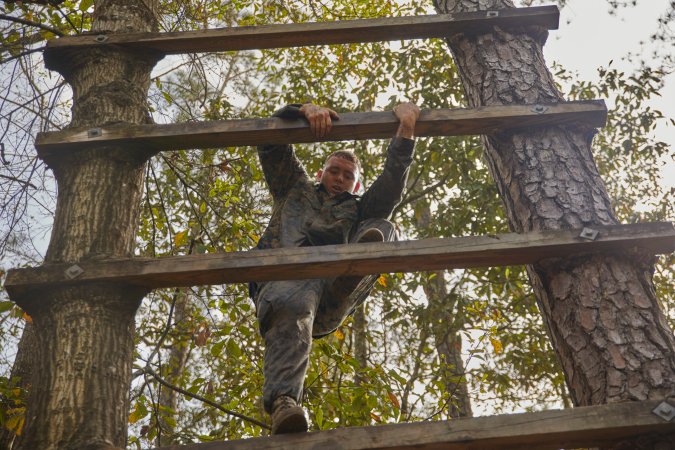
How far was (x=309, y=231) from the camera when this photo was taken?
3.43 meters

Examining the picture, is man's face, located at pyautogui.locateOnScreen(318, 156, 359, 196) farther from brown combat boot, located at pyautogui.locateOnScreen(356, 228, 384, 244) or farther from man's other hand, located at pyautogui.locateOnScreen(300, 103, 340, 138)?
man's other hand, located at pyautogui.locateOnScreen(300, 103, 340, 138)

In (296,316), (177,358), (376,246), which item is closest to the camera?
(376,246)

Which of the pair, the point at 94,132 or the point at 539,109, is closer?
the point at 94,132

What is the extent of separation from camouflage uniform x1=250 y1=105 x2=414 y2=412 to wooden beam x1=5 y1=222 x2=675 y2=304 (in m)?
0.48

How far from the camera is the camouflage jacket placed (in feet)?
11.1

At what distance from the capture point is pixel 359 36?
3.40 meters

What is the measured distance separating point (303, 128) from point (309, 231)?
74cm

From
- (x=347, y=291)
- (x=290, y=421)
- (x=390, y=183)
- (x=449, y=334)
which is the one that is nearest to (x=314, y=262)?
(x=290, y=421)

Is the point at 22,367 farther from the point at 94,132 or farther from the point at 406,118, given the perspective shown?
the point at 406,118

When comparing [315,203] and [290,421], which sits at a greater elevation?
[315,203]

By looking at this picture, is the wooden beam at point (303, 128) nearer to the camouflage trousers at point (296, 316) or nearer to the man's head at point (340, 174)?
the camouflage trousers at point (296, 316)

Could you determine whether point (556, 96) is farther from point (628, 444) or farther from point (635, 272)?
point (628, 444)

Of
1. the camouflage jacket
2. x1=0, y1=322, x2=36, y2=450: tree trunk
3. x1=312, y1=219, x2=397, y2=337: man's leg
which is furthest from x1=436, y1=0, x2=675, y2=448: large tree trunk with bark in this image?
x1=0, y1=322, x2=36, y2=450: tree trunk

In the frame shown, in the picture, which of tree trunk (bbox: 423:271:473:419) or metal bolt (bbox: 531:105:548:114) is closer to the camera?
metal bolt (bbox: 531:105:548:114)
